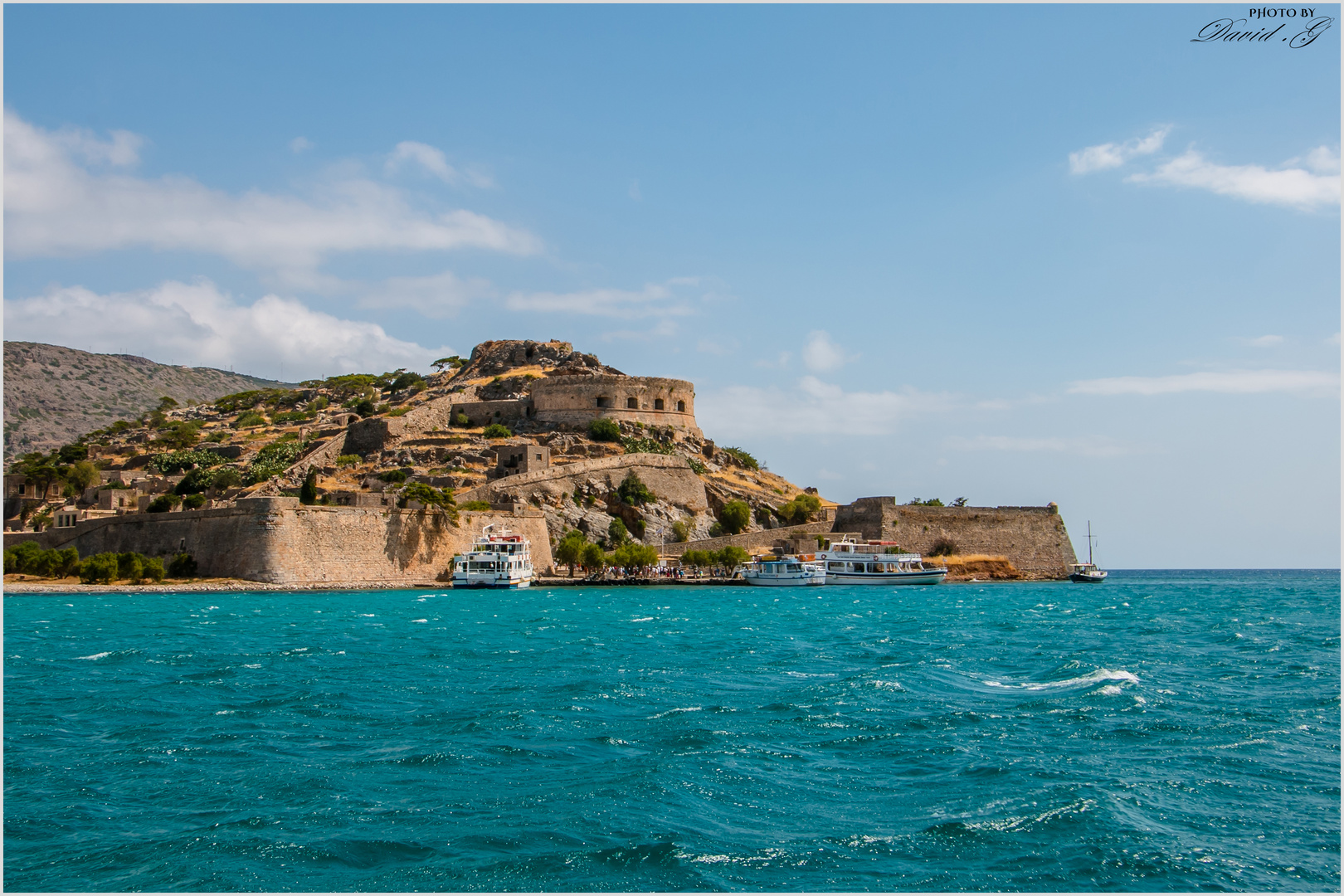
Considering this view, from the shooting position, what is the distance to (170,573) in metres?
40.8

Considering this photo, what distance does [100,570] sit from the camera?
126ft

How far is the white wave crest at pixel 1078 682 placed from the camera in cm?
1612

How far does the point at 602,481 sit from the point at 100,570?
67.3 feet

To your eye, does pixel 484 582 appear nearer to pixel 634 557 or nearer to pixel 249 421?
pixel 634 557

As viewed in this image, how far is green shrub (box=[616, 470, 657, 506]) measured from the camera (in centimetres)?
5053

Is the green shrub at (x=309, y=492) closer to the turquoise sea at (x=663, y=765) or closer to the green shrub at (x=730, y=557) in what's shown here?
the green shrub at (x=730, y=557)

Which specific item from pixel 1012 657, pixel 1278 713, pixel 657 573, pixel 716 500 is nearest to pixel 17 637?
pixel 1012 657

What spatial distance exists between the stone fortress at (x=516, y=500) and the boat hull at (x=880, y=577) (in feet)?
9.27

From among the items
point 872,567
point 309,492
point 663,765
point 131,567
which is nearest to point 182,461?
point 309,492

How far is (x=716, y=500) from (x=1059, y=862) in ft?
152

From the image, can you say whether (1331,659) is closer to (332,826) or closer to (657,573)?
(332,826)

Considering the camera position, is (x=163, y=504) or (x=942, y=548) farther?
(x=942, y=548)

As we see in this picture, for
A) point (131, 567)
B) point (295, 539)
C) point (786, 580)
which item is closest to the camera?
point (131, 567)

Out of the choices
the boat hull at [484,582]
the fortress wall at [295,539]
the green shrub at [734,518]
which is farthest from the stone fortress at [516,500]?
the boat hull at [484,582]
